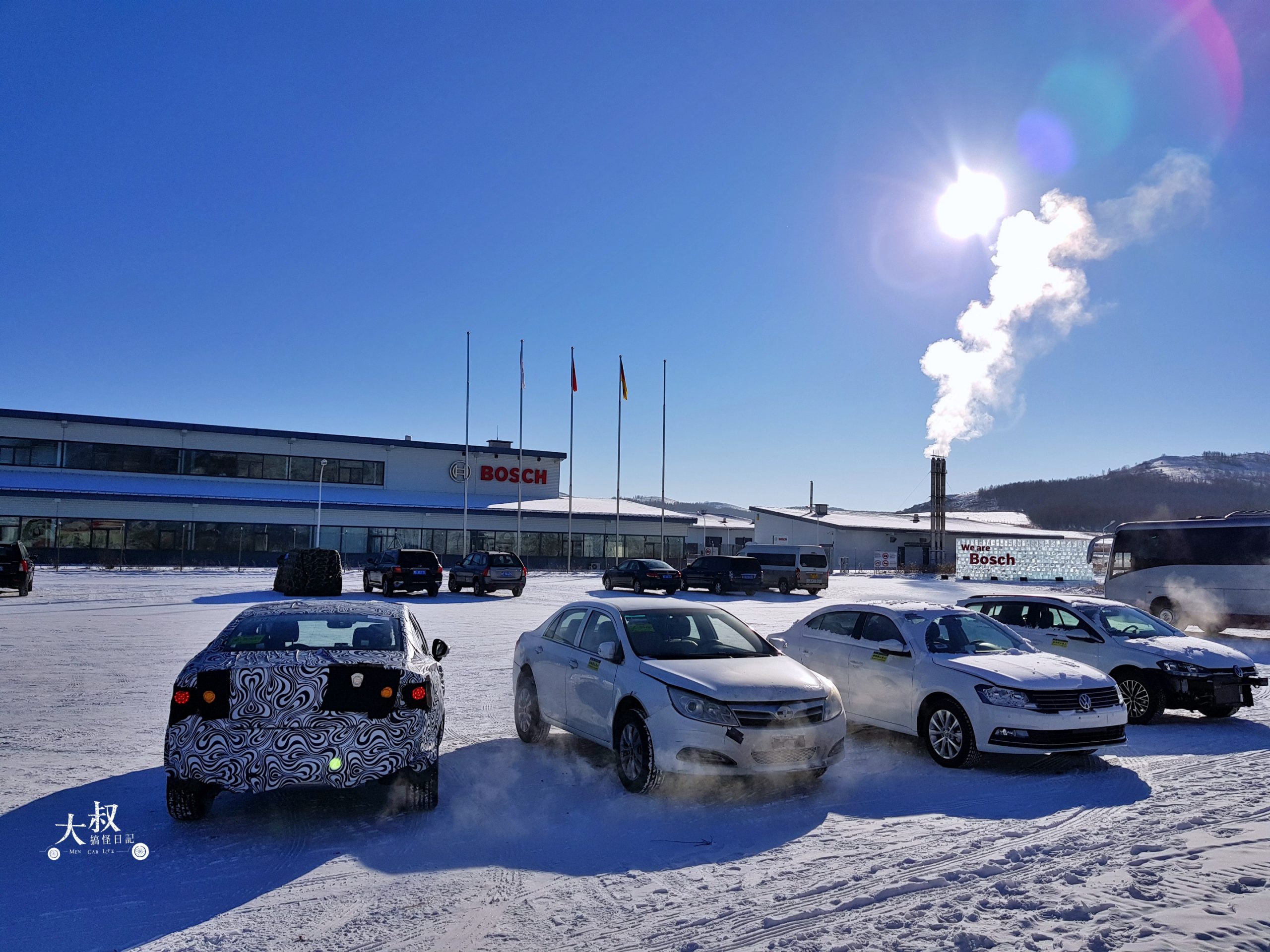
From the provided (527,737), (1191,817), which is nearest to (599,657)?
(527,737)

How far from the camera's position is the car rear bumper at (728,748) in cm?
680

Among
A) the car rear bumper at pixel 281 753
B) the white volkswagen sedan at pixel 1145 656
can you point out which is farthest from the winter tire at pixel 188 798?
the white volkswagen sedan at pixel 1145 656

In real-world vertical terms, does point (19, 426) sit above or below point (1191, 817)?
above

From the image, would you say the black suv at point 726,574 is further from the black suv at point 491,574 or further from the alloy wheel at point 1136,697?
the alloy wheel at point 1136,697

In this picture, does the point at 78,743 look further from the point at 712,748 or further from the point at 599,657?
the point at 712,748

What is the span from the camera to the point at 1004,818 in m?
6.64

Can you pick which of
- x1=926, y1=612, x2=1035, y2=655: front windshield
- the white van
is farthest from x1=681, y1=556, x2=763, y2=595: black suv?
x1=926, y1=612, x2=1035, y2=655: front windshield

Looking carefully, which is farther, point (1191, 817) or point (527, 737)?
point (527, 737)

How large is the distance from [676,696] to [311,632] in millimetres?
2865

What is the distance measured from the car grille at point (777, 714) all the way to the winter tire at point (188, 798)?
3734 millimetres

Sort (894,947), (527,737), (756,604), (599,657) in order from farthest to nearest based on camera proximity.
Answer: (756,604), (527,737), (599,657), (894,947)

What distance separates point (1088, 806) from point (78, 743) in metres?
8.70

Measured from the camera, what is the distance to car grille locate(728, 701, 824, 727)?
22.7 ft

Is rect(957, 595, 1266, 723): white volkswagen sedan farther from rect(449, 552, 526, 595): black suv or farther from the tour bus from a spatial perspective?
rect(449, 552, 526, 595): black suv
